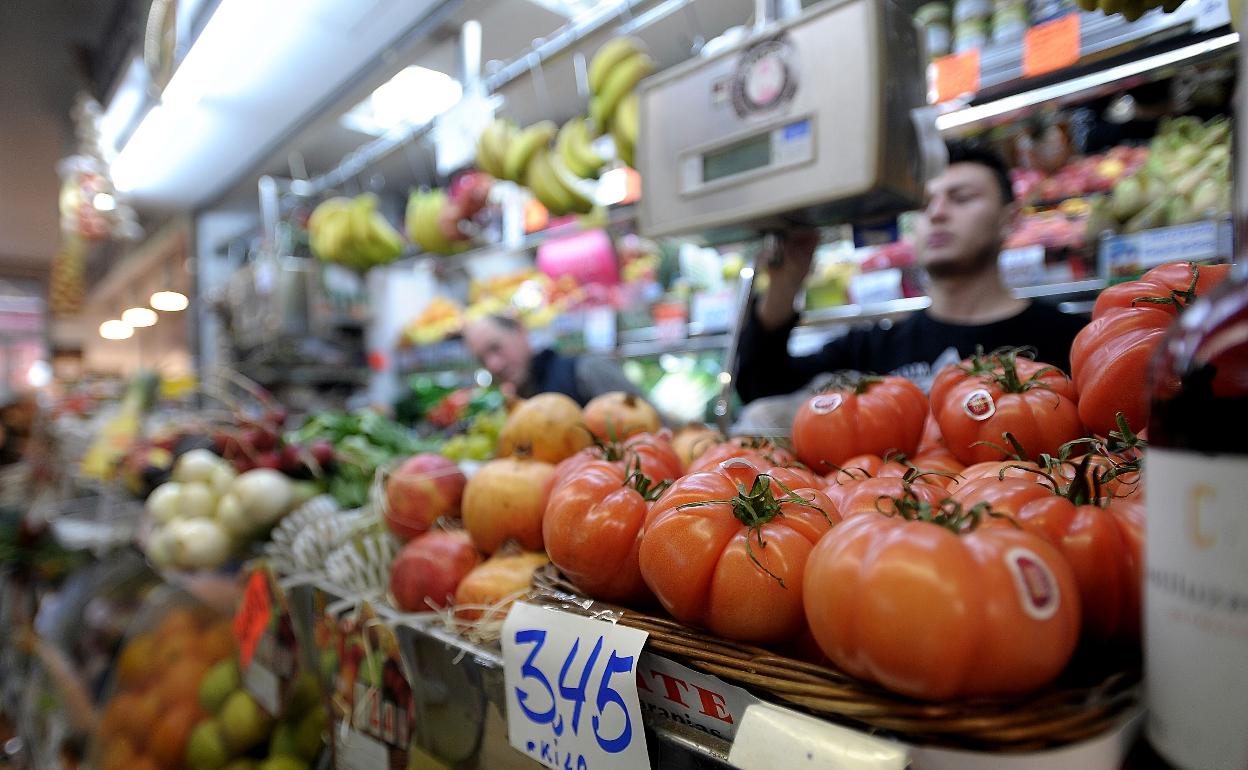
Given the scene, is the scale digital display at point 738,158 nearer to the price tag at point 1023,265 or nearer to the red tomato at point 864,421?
the red tomato at point 864,421

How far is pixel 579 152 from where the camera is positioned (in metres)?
2.95

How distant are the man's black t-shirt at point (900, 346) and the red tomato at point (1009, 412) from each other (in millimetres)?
1111

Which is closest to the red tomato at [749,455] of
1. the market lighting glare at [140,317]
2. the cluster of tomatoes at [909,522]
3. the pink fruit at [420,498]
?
the cluster of tomatoes at [909,522]

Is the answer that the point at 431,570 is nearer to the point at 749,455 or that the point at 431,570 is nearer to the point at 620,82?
the point at 749,455

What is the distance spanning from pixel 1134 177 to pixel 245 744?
304 cm

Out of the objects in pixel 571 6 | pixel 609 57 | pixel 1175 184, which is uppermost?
pixel 571 6

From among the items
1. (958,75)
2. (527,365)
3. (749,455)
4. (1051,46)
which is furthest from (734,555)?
(527,365)

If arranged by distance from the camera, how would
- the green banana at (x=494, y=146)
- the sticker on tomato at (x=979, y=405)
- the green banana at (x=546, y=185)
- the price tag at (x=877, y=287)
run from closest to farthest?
1. the sticker on tomato at (x=979, y=405)
2. the price tag at (x=877, y=287)
3. the green banana at (x=546, y=185)
4. the green banana at (x=494, y=146)

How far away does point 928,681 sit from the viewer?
45cm

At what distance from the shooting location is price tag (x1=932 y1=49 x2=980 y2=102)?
2.04 meters

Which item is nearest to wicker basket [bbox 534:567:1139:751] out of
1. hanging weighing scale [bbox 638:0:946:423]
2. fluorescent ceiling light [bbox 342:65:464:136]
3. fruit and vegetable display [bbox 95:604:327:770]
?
hanging weighing scale [bbox 638:0:946:423]

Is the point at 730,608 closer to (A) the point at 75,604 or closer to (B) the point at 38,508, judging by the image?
(A) the point at 75,604

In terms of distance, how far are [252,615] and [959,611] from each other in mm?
1392

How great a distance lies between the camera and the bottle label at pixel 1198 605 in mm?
358
